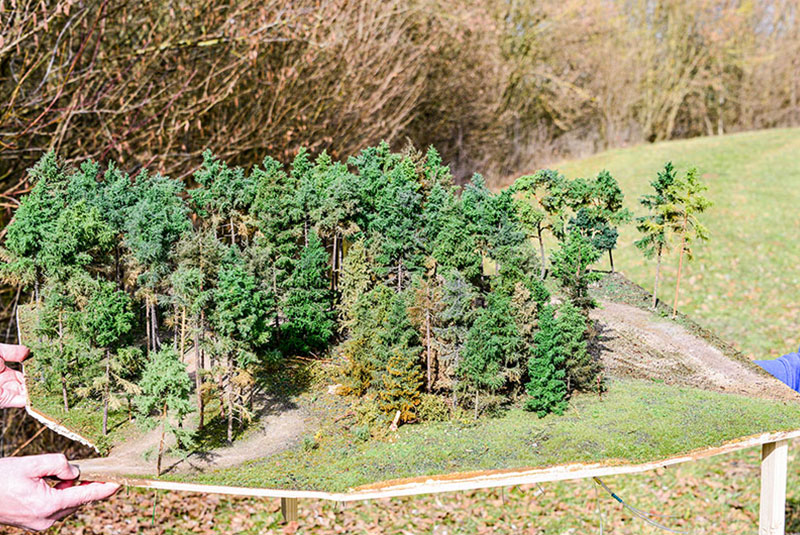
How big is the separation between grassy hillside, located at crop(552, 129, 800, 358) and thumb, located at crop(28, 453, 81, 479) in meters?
7.44

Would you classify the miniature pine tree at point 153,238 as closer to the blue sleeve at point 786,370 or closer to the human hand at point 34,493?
the human hand at point 34,493

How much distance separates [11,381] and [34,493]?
2115 mm

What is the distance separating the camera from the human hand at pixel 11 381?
5.24 meters

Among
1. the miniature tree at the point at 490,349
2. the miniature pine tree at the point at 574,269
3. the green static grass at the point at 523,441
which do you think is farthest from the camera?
the miniature pine tree at the point at 574,269

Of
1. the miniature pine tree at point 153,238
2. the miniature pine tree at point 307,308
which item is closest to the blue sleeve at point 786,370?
the miniature pine tree at point 307,308

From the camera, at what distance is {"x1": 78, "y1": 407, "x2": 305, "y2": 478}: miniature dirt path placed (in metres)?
4.07

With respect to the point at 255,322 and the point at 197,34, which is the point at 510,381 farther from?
the point at 197,34

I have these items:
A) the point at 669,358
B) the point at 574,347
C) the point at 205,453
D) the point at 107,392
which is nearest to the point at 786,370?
the point at 669,358

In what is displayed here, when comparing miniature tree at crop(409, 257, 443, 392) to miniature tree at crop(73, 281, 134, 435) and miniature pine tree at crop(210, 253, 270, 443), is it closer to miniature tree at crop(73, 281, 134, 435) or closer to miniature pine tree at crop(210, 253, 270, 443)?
miniature pine tree at crop(210, 253, 270, 443)

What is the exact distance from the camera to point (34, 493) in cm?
359

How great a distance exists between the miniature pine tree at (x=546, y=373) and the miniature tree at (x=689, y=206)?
1.53 meters

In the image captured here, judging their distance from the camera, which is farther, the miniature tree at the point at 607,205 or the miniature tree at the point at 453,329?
the miniature tree at the point at 607,205

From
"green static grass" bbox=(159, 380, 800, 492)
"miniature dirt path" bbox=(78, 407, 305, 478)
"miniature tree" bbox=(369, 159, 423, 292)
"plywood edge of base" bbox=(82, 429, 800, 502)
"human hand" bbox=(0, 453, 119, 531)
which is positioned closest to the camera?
"human hand" bbox=(0, 453, 119, 531)

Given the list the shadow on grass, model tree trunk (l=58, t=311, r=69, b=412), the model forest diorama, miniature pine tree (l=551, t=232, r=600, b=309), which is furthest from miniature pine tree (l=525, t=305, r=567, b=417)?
the shadow on grass
